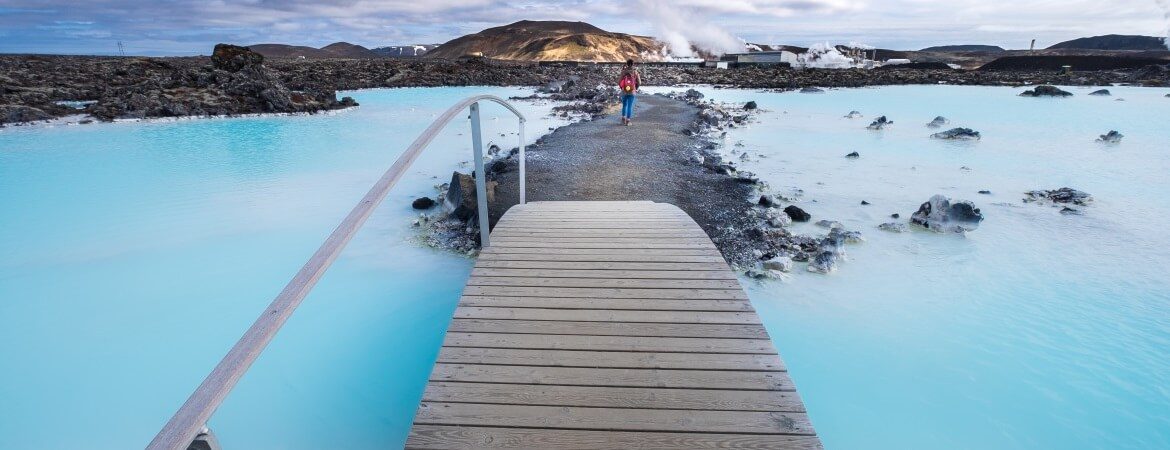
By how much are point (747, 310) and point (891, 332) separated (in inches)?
102

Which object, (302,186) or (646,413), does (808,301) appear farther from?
(302,186)

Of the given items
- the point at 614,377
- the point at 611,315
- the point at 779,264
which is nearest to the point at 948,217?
the point at 779,264

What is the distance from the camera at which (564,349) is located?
2717 mm

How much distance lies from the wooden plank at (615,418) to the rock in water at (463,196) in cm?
487

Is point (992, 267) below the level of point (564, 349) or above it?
below

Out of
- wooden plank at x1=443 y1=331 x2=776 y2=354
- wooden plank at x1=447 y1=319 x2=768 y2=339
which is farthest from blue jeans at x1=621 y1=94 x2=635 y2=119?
wooden plank at x1=443 y1=331 x2=776 y2=354

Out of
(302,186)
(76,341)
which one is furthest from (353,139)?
(76,341)

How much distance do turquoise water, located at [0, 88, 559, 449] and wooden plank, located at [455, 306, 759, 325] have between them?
4.18 feet

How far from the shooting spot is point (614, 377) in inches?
98.0

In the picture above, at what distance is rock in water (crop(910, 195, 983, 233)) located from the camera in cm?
736

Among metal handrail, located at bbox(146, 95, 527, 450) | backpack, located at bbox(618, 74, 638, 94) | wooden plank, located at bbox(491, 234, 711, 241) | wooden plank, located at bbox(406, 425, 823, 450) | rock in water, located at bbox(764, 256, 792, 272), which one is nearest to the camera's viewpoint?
metal handrail, located at bbox(146, 95, 527, 450)

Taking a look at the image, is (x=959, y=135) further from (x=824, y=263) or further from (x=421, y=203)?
(x=421, y=203)

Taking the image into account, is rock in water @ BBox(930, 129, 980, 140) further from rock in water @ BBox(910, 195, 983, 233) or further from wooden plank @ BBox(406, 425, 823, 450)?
wooden plank @ BBox(406, 425, 823, 450)

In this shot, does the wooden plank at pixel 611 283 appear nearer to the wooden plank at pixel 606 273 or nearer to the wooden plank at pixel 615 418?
the wooden plank at pixel 606 273
